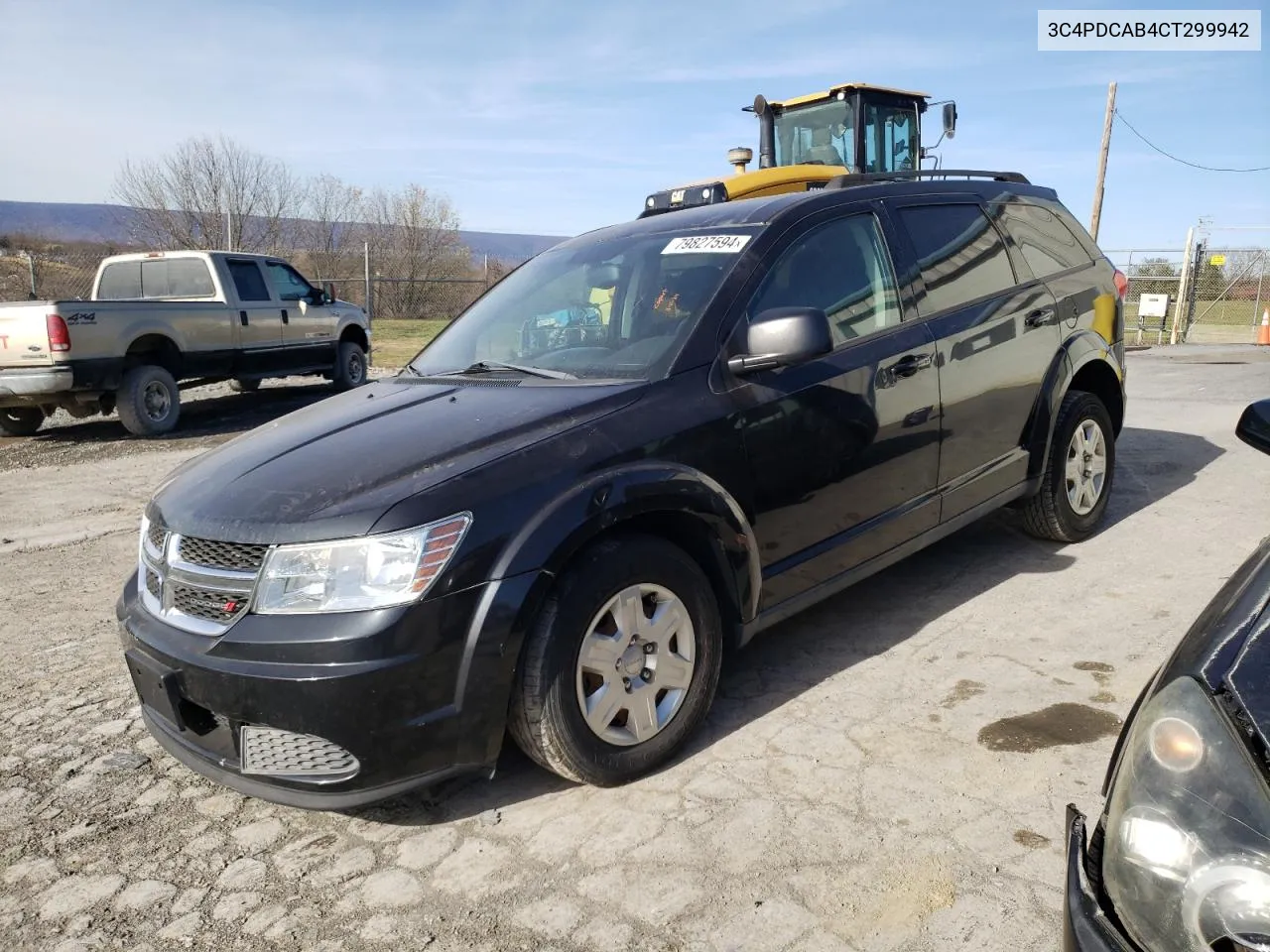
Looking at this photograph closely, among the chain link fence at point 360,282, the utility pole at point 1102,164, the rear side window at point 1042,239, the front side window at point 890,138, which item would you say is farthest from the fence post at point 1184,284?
the rear side window at point 1042,239

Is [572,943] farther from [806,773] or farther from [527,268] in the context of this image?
[527,268]

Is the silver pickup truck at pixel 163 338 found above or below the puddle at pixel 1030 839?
above

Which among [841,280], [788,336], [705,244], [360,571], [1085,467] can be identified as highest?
[705,244]

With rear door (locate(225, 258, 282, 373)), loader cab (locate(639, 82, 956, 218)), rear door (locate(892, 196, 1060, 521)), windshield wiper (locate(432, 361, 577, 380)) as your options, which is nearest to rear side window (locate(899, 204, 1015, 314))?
rear door (locate(892, 196, 1060, 521))

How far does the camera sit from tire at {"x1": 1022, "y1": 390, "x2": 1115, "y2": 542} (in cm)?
479

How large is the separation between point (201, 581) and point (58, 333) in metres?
8.09

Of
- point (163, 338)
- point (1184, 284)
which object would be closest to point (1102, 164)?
→ point (1184, 284)

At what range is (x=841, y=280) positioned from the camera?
3.82 meters

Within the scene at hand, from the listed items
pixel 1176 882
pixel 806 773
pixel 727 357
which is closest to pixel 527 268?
pixel 727 357

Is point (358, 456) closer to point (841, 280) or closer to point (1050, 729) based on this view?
point (841, 280)

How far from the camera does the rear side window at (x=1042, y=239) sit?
4.81 metres

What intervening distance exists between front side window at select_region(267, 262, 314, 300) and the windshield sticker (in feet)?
32.6

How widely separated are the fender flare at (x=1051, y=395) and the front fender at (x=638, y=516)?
2.05m

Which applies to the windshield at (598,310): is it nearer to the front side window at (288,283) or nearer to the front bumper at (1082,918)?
the front bumper at (1082,918)
